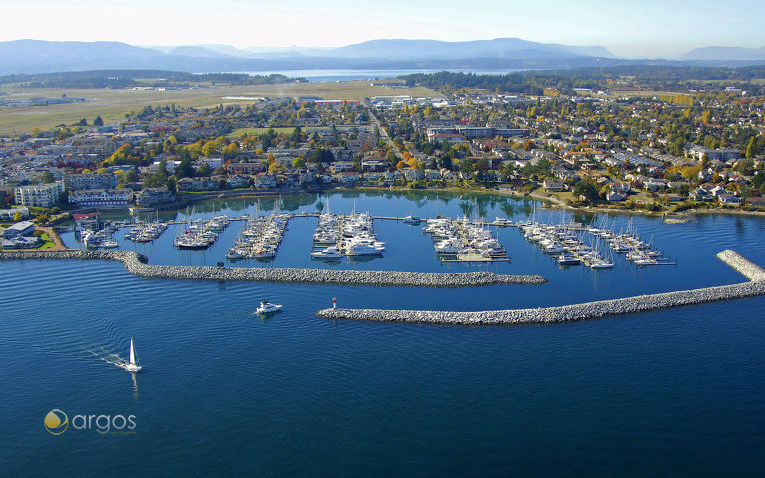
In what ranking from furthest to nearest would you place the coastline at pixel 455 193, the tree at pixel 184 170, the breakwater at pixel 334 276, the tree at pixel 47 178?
the tree at pixel 184 170
the tree at pixel 47 178
the coastline at pixel 455 193
the breakwater at pixel 334 276

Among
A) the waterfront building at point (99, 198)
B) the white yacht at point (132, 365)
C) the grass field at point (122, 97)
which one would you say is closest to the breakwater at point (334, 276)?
the white yacht at point (132, 365)

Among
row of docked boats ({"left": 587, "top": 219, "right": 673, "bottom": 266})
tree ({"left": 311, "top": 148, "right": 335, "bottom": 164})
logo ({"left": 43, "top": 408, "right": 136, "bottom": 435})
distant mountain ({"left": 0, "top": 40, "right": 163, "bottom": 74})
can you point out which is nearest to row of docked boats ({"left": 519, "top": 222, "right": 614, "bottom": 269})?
row of docked boats ({"left": 587, "top": 219, "right": 673, "bottom": 266})

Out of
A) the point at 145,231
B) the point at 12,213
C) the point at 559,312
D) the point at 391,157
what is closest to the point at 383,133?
the point at 391,157

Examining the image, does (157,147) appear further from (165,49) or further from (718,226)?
(165,49)

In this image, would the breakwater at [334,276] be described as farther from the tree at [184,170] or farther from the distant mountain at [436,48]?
the distant mountain at [436,48]

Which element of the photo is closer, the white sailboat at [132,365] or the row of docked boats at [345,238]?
the white sailboat at [132,365]

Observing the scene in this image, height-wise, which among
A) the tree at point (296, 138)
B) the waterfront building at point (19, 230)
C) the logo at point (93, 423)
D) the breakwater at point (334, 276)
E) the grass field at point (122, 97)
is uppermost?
the grass field at point (122, 97)

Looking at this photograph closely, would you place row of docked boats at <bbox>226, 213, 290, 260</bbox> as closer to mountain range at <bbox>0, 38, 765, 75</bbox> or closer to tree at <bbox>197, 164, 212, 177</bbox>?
tree at <bbox>197, 164, 212, 177</bbox>
